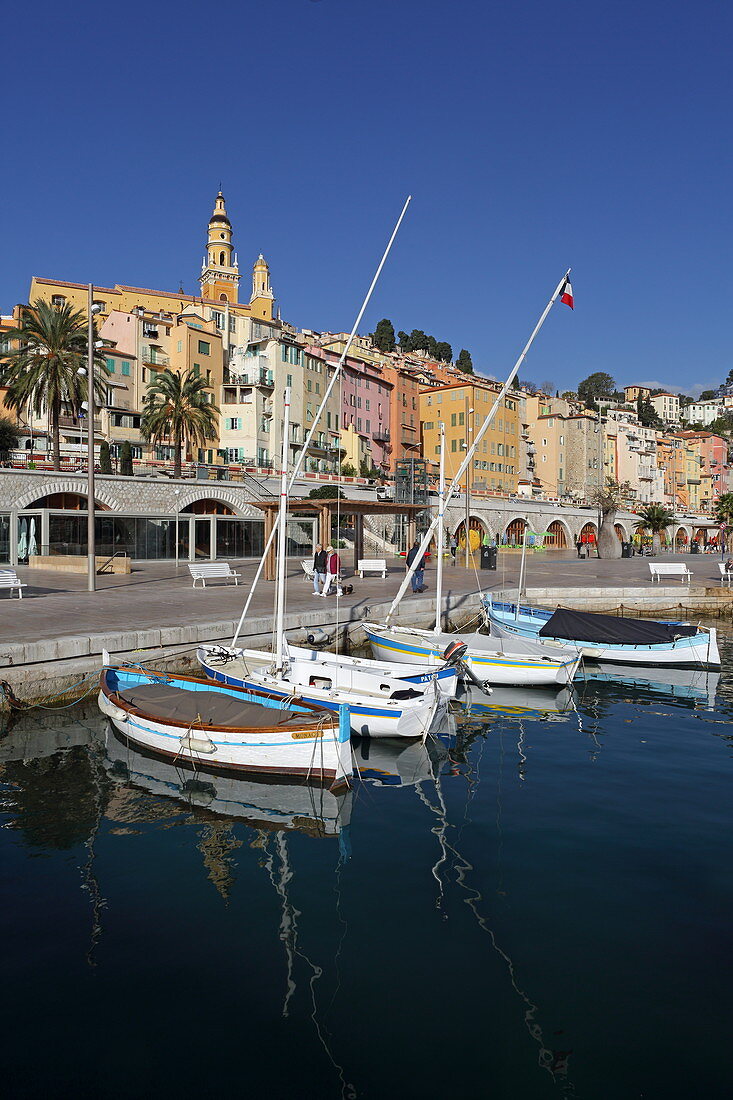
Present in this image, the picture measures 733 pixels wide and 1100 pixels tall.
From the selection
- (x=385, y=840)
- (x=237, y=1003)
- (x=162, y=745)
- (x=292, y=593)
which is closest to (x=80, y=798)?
(x=162, y=745)

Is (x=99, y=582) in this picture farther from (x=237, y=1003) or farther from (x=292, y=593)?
(x=237, y=1003)

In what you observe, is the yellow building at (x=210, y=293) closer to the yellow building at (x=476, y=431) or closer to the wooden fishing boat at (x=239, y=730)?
the yellow building at (x=476, y=431)

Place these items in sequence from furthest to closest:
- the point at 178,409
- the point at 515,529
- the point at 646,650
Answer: the point at 515,529, the point at 178,409, the point at 646,650

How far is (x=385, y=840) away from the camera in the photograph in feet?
32.4

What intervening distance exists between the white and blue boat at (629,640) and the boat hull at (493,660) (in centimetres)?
→ 241

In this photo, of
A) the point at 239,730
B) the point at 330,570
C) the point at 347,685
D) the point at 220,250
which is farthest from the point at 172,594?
the point at 220,250

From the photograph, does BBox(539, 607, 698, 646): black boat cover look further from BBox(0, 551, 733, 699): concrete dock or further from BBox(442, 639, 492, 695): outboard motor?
BBox(0, 551, 733, 699): concrete dock

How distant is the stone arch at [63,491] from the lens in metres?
43.0

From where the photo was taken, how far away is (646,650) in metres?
21.6

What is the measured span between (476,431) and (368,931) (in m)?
93.1

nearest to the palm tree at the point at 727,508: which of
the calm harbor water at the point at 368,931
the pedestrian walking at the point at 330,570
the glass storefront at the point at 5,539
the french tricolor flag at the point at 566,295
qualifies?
the pedestrian walking at the point at 330,570

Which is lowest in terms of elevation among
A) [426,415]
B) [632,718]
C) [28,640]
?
[632,718]

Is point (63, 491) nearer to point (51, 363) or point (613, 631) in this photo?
point (51, 363)

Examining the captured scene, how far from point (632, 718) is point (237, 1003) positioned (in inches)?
509
